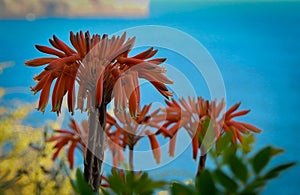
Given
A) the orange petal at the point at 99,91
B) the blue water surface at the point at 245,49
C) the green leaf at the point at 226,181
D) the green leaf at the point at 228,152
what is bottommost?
the green leaf at the point at 226,181

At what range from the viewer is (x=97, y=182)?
431 millimetres

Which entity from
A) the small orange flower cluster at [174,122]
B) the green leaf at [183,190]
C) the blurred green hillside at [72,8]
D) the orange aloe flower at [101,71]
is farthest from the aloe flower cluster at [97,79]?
the blurred green hillside at [72,8]

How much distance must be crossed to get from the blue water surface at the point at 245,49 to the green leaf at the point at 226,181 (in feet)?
5.17

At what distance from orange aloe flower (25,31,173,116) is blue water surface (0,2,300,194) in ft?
3.92

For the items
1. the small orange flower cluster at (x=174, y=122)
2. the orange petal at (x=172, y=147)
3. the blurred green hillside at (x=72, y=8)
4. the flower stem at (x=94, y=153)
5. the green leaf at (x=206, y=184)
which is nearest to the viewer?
the green leaf at (x=206, y=184)

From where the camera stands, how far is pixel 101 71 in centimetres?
49

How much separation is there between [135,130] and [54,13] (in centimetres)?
105

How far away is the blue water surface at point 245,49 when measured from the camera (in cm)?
173

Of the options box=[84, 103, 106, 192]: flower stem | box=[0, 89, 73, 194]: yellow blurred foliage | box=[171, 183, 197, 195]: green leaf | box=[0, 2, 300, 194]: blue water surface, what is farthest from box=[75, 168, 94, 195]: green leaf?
box=[0, 2, 300, 194]: blue water surface

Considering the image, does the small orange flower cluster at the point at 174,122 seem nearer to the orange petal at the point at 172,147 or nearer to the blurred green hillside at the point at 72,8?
the orange petal at the point at 172,147

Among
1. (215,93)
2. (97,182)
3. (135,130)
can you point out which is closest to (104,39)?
(97,182)

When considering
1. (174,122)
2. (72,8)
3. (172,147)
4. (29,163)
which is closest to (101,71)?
(174,122)

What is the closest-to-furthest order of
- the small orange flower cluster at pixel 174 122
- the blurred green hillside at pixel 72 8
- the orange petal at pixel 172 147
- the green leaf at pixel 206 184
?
the green leaf at pixel 206 184 < the small orange flower cluster at pixel 174 122 < the orange petal at pixel 172 147 < the blurred green hillside at pixel 72 8

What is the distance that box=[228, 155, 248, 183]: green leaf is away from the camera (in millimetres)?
143
